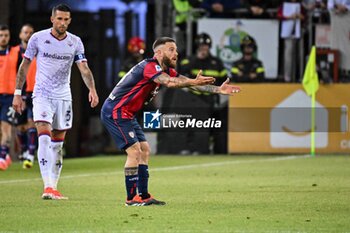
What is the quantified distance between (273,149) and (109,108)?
11703mm

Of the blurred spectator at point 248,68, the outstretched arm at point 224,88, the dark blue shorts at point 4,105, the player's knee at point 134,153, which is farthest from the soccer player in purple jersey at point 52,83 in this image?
the blurred spectator at point 248,68

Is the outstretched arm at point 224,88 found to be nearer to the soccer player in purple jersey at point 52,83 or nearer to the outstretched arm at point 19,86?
the soccer player in purple jersey at point 52,83

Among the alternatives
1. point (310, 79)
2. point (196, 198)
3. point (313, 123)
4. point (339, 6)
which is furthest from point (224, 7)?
point (196, 198)

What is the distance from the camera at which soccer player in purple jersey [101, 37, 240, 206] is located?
13.0 m

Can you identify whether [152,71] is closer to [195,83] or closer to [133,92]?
[133,92]

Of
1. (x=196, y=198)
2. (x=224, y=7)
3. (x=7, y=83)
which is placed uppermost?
(x=224, y=7)

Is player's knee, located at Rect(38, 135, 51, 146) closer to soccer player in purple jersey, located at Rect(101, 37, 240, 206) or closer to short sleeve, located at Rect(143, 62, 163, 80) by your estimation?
soccer player in purple jersey, located at Rect(101, 37, 240, 206)

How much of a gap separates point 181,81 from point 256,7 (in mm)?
14059

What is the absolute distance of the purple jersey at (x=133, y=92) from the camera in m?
13.1

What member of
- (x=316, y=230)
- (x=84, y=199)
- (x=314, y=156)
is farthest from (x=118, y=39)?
(x=316, y=230)

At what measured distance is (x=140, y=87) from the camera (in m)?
13.1

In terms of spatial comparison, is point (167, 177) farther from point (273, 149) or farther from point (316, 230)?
point (316, 230)

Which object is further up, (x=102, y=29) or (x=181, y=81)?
(x=102, y=29)

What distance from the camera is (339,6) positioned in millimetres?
25250
